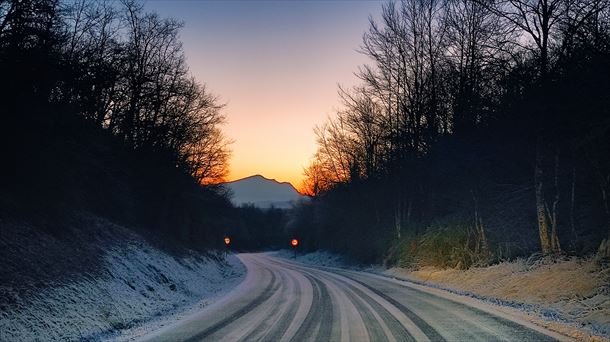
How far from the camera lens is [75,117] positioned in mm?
14641

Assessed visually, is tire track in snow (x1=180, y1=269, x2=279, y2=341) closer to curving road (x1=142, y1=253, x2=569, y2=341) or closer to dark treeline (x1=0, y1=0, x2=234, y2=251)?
curving road (x1=142, y1=253, x2=569, y2=341)

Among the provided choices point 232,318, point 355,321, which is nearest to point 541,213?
point 355,321

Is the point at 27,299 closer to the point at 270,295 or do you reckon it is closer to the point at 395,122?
the point at 270,295

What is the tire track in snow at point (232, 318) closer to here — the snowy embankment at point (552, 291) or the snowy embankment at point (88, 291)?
the snowy embankment at point (88, 291)

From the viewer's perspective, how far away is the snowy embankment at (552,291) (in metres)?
9.20

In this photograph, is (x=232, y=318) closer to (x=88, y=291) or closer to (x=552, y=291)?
(x=88, y=291)

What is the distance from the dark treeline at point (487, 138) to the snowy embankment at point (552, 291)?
1.10m

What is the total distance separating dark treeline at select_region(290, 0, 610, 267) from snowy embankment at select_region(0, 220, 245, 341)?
12549 millimetres

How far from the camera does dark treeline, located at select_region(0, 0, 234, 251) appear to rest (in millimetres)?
12742

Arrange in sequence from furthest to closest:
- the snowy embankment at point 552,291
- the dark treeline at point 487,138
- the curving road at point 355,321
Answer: the dark treeline at point 487,138 < the snowy embankment at point 552,291 < the curving road at point 355,321

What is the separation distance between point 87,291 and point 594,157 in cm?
1691

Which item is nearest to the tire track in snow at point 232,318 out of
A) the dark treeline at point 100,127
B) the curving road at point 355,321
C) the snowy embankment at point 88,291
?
the curving road at point 355,321

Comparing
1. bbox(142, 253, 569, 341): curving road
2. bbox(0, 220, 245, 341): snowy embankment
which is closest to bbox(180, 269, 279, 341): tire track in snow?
bbox(142, 253, 569, 341): curving road

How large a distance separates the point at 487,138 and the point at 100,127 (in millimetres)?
19425
